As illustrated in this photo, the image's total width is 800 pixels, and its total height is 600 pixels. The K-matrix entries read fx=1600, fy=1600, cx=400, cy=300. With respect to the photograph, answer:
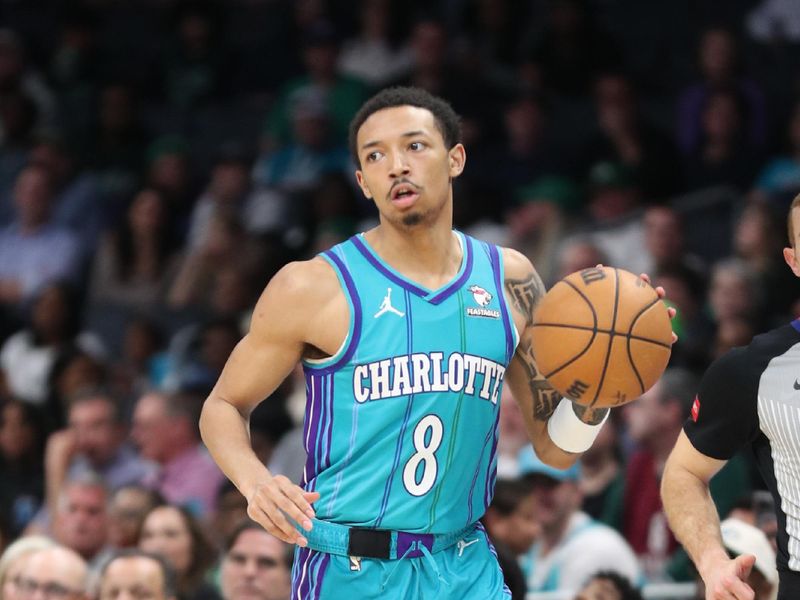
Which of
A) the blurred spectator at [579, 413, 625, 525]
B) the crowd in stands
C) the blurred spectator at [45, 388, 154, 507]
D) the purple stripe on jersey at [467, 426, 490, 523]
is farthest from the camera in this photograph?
the blurred spectator at [45, 388, 154, 507]

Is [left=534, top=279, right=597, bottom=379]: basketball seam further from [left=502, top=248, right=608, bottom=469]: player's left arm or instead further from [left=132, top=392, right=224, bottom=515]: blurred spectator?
[left=132, top=392, right=224, bottom=515]: blurred spectator

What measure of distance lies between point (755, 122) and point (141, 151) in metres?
5.43

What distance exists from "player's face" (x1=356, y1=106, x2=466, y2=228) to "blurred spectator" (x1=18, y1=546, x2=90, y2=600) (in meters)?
3.11

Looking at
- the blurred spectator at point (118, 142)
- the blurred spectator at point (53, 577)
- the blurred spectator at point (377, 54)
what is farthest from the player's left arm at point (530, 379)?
the blurred spectator at point (118, 142)

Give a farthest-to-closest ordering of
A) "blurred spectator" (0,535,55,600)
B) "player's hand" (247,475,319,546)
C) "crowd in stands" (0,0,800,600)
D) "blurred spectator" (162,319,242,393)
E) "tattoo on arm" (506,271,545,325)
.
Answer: "blurred spectator" (162,319,242,393), "crowd in stands" (0,0,800,600), "blurred spectator" (0,535,55,600), "tattoo on arm" (506,271,545,325), "player's hand" (247,475,319,546)

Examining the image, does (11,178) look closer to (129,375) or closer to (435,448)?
(129,375)

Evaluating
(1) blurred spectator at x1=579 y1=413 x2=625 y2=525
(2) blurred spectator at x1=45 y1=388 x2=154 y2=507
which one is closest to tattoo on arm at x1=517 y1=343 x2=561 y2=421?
(1) blurred spectator at x1=579 y1=413 x2=625 y2=525

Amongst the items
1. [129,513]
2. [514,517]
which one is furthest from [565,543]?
[129,513]

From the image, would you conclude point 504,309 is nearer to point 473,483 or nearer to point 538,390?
point 538,390

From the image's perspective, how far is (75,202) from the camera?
13.0m

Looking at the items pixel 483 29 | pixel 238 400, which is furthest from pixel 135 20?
pixel 238 400

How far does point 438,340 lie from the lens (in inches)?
200

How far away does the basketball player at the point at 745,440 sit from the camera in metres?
4.68

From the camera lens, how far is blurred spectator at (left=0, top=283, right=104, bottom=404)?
461 inches
